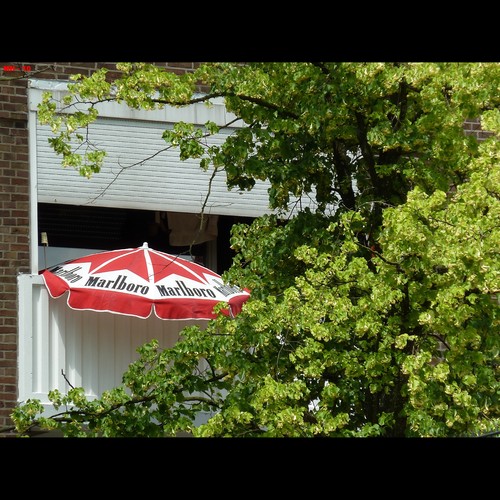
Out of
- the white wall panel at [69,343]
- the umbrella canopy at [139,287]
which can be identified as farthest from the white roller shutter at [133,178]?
the white wall panel at [69,343]

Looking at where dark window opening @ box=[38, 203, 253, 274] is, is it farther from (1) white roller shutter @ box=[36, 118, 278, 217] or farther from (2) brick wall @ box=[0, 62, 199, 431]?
(2) brick wall @ box=[0, 62, 199, 431]

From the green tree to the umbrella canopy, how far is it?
1.46m

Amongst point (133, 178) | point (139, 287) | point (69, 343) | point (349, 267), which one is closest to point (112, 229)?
point (133, 178)

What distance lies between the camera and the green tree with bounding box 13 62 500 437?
9531mm

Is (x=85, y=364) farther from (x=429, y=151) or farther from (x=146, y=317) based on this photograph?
(x=429, y=151)

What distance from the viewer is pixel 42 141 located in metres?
13.7

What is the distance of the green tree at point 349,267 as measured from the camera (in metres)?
9.53

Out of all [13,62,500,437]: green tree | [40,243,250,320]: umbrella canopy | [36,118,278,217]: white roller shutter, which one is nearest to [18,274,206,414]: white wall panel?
[40,243,250,320]: umbrella canopy

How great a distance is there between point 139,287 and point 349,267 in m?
3.64

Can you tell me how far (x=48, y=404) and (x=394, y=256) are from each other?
5012 mm

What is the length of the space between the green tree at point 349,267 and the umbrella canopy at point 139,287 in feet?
4.78

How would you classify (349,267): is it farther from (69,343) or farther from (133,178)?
(133,178)

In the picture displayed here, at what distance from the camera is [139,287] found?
43.0 feet
